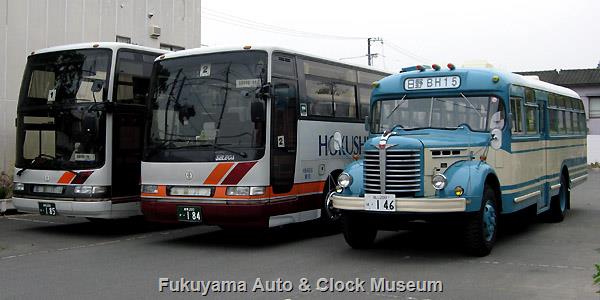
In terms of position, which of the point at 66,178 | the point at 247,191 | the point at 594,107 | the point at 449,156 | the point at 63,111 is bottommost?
the point at 247,191

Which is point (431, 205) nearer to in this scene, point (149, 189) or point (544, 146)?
point (544, 146)

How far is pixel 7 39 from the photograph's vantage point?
1744cm

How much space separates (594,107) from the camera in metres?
47.4

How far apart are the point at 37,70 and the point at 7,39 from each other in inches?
236

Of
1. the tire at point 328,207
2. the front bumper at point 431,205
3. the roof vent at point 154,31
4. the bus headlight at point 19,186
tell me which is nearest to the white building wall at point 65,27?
the roof vent at point 154,31

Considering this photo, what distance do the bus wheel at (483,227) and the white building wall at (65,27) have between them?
1305 cm

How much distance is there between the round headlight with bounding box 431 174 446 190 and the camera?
8.69 m

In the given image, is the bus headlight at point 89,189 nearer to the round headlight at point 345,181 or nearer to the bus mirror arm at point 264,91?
the bus mirror arm at point 264,91

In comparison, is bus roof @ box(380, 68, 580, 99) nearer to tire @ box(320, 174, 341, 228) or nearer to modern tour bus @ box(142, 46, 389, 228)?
modern tour bus @ box(142, 46, 389, 228)

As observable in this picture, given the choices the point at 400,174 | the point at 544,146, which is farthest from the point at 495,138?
the point at 544,146

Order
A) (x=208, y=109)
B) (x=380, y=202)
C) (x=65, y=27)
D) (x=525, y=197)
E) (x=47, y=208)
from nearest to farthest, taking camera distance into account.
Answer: (x=380, y=202)
(x=208, y=109)
(x=525, y=197)
(x=47, y=208)
(x=65, y=27)

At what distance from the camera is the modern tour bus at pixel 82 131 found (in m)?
11.5

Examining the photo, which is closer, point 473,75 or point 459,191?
point 459,191

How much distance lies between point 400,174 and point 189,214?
3.37 meters
